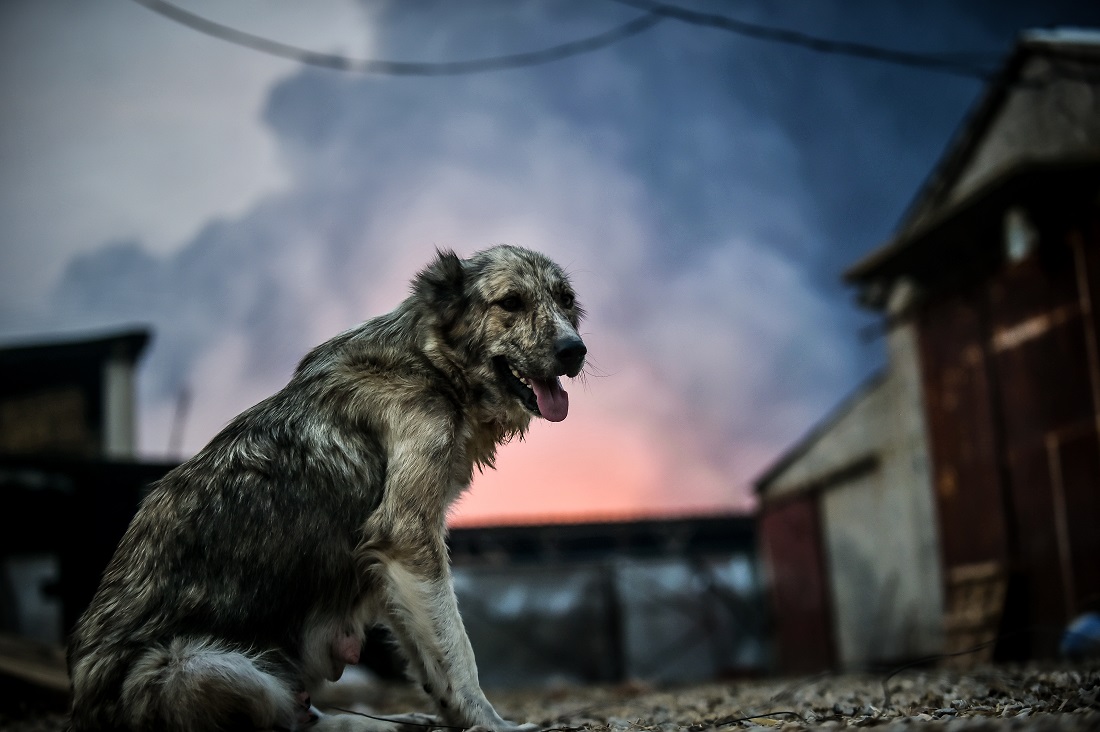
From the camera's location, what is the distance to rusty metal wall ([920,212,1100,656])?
10898mm

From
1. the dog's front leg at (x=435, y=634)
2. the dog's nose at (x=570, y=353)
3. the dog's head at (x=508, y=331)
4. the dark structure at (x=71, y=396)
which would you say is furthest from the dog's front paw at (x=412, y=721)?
the dark structure at (x=71, y=396)

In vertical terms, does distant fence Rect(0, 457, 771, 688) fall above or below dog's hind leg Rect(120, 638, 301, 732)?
below

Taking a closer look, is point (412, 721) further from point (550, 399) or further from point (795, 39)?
point (795, 39)

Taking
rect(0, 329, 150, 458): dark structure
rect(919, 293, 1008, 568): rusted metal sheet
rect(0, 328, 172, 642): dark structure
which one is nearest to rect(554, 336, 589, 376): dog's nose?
rect(0, 328, 172, 642): dark structure

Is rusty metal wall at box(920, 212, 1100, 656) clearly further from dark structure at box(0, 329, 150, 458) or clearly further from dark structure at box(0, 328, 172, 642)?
dark structure at box(0, 329, 150, 458)

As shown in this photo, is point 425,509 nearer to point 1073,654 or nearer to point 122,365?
point 1073,654

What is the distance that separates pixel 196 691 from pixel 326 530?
71 cm

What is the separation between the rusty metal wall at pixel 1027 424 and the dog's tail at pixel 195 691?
958 centimetres

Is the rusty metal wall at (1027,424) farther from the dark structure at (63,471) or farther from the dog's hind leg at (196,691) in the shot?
the dark structure at (63,471)

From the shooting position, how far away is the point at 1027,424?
1198 cm

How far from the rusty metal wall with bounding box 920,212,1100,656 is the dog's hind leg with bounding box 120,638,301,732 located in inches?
377

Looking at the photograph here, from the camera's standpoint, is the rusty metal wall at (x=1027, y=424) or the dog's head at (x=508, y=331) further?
the rusty metal wall at (x=1027, y=424)

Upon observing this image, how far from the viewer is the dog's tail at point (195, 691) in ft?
10.8

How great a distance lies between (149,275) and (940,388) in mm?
28570
